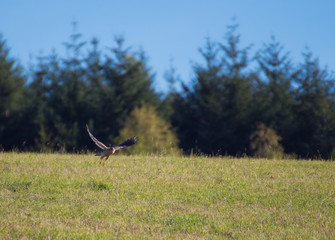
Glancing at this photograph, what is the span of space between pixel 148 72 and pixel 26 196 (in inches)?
1273

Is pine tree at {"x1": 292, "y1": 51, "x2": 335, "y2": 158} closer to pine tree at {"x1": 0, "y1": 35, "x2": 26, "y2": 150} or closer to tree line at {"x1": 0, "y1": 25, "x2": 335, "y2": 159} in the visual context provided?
tree line at {"x1": 0, "y1": 25, "x2": 335, "y2": 159}

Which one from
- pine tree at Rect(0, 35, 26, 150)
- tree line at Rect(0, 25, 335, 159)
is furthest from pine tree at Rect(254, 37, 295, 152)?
pine tree at Rect(0, 35, 26, 150)

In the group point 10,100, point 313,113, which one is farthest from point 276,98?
point 10,100

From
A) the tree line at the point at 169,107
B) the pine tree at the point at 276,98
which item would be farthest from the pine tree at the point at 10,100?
the pine tree at the point at 276,98

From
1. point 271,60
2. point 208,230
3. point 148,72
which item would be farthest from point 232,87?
point 208,230

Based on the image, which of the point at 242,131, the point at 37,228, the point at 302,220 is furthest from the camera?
the point at 242,131

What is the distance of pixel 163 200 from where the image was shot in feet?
24.4

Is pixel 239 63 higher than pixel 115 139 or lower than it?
higher

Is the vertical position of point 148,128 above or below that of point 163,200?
above

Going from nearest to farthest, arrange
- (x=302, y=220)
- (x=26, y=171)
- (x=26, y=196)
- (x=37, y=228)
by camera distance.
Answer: (x=37, y=228) < (x=302, y=220) < (x=26, y=196) < (x=26, y=171)

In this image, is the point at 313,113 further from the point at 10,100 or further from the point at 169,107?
the point at 10,100

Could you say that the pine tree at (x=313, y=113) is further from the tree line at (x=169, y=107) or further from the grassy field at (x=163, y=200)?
the grassy field at (x=163, y=200)

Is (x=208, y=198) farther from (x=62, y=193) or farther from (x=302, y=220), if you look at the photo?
(x=62, y=193)

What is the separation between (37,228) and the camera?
571 cm
